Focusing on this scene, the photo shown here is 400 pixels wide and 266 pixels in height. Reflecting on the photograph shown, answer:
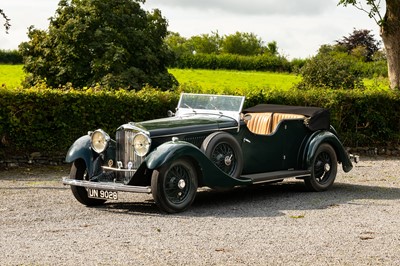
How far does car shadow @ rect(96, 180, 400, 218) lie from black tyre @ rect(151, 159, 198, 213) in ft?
0.54

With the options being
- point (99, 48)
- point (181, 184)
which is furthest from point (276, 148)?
point (99, 48)

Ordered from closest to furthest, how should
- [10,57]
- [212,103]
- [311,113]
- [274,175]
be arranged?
[274,175], [212,103], [311,113], [10,57]

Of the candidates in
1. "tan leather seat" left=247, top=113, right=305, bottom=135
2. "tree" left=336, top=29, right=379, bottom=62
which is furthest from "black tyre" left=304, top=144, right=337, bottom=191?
"tree" left=336, top=29, right=379, bottom=62

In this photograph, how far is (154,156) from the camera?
10.1 m

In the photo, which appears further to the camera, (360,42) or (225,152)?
(360,42)

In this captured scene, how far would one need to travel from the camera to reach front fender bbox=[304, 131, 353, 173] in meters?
12.4

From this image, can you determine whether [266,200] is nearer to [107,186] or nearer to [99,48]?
[107,186]

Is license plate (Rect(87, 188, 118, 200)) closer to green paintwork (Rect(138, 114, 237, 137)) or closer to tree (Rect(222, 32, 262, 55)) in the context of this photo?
green paintwork (Rect(138, 114, 237, 137))

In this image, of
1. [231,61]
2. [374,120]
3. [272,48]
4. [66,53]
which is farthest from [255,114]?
[272,48]

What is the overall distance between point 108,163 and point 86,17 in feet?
64.1

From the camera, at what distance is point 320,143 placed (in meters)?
12.5

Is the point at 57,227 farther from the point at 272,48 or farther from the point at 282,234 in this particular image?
the point at 272,48

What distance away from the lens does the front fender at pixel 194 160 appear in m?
10.1

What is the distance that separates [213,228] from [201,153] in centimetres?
147
